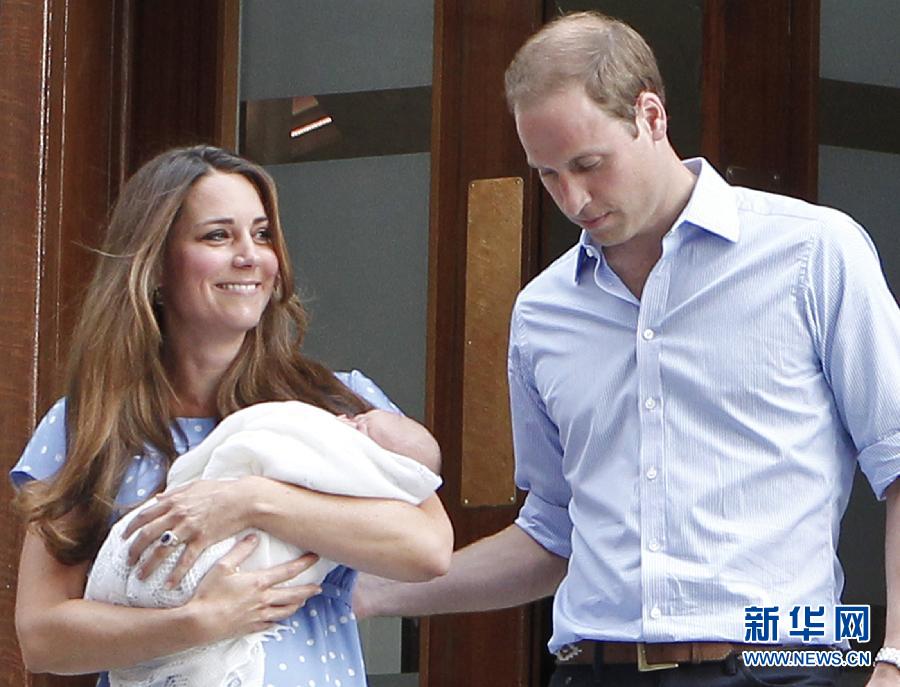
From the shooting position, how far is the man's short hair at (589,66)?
2631 millimetres

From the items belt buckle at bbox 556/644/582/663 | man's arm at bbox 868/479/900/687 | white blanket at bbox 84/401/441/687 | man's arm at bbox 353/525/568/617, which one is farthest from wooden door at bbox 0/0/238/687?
man's arm at bbox 868/479/900/687

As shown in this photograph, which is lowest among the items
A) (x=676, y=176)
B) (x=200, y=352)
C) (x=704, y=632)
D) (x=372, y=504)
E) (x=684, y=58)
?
(x=704, y=632)

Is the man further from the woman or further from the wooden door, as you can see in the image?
the wooden door

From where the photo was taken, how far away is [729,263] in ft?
8.74

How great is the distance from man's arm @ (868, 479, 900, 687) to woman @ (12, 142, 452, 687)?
1.98ft

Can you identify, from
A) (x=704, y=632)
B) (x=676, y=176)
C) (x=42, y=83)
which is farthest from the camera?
(x=42, y=83)

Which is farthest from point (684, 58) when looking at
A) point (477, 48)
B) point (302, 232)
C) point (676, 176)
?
point (676, 176)

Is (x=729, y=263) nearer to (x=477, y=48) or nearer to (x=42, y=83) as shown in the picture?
(x=477, y=48)

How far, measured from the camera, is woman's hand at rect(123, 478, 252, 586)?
245 centimetres

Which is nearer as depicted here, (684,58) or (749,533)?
(749,533)

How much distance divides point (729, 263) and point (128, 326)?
2.90ft

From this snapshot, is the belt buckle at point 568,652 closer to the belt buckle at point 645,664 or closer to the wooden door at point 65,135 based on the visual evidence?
the belt buckle at point 645,664

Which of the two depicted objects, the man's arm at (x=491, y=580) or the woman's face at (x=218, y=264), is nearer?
the woman's face at (x=218, y=264)

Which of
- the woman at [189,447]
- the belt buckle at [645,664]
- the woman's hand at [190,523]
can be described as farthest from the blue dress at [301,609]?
the belt buckle at [645,664]
